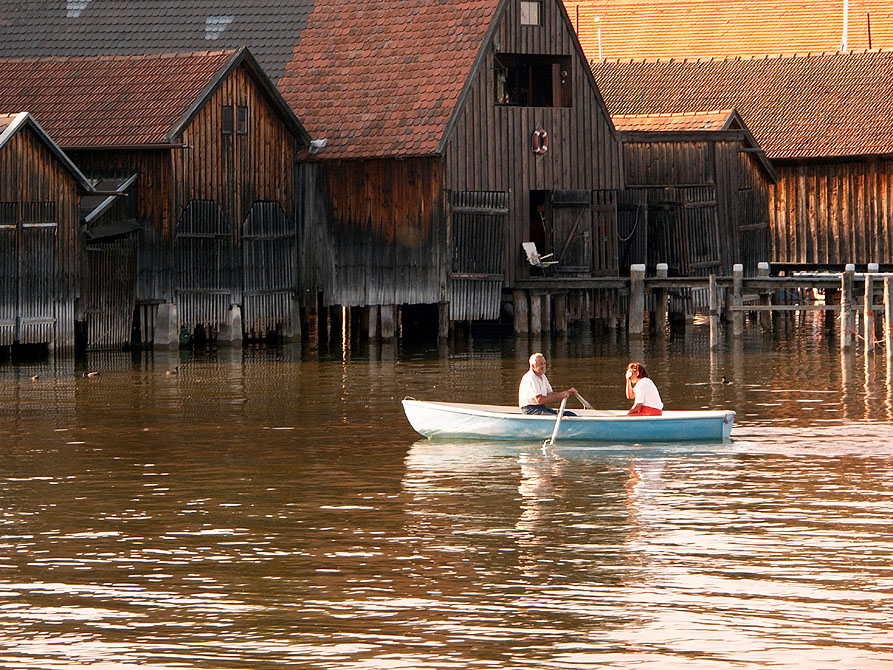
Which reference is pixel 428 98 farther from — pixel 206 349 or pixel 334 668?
pixel 334 668

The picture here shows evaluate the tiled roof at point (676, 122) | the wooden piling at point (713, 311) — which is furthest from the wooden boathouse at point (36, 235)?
the tiled roof at point (676, 122)

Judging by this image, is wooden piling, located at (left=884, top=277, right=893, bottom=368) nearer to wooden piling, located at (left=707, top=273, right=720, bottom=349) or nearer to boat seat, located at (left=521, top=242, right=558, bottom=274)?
wooden piling, located at (left=707, top=273, right=720, bottom=349)

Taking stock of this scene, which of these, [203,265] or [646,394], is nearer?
[646,394]

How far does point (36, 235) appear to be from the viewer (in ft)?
120

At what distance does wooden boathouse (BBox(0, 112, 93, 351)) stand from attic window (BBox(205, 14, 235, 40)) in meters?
9.65

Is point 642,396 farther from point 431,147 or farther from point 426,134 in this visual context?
point 426,134

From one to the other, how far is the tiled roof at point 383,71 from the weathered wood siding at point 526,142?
591mm

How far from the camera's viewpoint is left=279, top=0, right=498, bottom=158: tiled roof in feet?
138

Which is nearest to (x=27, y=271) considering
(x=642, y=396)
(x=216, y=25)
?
(x=216, y=25)

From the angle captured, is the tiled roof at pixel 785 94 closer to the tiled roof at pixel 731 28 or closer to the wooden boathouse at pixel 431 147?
the wooden boathouse at pixel 431 147

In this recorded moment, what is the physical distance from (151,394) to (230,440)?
6.07m

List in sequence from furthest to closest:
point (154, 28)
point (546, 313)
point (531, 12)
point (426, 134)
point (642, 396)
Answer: point (154, 28) → point (546, 313) → point (531, 12) → point (426, 134) → point (642, 396)

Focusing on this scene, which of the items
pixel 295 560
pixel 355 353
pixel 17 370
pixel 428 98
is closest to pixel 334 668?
pixel 295 560

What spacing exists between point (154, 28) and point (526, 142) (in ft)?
32.3
